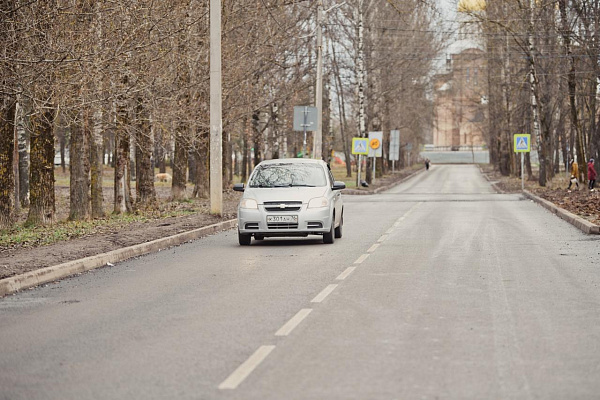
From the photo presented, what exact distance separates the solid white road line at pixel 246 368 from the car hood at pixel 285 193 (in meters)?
11.4

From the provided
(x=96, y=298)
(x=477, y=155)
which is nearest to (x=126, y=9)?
(x=96, y=298)

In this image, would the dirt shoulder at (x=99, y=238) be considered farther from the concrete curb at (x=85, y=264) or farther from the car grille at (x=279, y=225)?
the car grille at (x=279, y=225)

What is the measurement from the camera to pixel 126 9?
2244cm

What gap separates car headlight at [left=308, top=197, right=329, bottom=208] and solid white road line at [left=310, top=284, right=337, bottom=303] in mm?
Answer: 6834

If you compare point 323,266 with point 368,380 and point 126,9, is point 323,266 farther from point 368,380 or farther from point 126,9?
point 126,9

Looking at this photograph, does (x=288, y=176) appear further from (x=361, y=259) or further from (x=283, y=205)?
(x=361, y=259)

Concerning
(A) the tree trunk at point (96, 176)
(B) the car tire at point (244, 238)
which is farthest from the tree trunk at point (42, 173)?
(B) the car tire at point (244, 238)

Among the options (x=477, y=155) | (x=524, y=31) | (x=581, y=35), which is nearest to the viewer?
(x=581, y=35)

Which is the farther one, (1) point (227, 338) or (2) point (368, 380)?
(1) point (227, 338)

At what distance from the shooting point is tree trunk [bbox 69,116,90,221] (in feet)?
86.8

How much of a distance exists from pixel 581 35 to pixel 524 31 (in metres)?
8.42

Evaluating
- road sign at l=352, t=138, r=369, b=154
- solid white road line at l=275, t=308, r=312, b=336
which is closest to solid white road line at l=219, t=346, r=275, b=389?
Result: solid white road line at l=275, t=308, r=312, b=336

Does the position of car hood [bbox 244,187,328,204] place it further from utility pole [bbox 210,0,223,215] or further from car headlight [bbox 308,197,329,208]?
utility pole [bbox 210,0,223,215]

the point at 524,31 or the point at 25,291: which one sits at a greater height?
the point at 524,31
